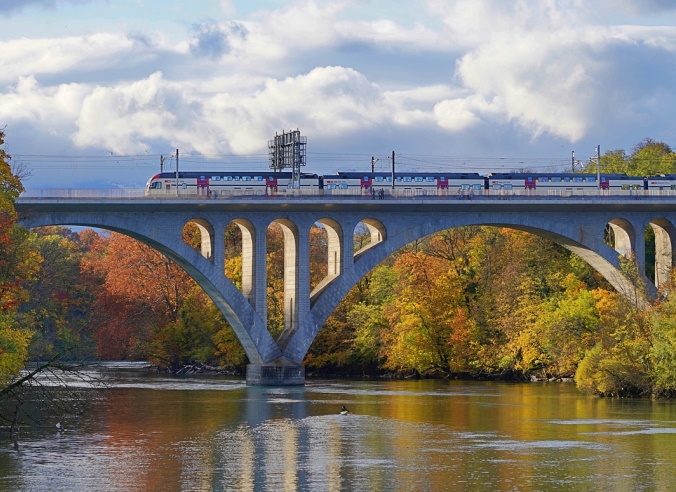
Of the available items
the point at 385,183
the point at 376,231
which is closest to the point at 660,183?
the point at 385,183

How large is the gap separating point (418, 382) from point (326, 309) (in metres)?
10.3

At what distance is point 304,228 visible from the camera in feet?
221

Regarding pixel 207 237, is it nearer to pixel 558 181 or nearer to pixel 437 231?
pixel 437 231

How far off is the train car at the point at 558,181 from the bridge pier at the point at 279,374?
1808 centimetres

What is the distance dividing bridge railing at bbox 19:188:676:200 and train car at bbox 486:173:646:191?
4288mm

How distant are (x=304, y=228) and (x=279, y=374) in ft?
26.9

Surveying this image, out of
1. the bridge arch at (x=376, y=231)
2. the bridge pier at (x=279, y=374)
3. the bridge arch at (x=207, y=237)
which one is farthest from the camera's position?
the bridge arch at (x=376, y=231)

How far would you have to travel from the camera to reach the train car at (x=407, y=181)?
7262 cm

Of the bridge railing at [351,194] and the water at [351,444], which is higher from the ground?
the bridge railing at [351,194]

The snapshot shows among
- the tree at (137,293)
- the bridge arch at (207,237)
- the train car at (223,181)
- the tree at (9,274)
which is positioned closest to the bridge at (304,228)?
the bridge arch at (207,237)

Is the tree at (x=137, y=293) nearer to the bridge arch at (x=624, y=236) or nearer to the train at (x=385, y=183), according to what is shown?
the train at (x=385, y=183)

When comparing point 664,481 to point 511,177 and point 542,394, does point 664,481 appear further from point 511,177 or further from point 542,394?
point 511,177

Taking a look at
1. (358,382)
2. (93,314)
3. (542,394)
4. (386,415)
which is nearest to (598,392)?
(542,394)

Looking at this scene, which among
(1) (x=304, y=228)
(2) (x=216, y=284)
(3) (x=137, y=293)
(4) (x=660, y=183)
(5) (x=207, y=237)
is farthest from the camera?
(3) (x=137, y=293)
